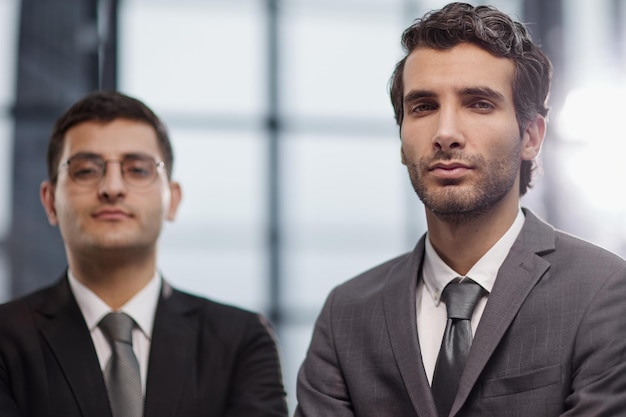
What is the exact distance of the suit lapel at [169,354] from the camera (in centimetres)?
216

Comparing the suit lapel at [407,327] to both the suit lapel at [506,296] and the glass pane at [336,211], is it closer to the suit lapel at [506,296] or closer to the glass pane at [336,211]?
the suit lapel at [506,296]

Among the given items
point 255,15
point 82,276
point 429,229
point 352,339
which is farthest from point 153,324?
point 255,15

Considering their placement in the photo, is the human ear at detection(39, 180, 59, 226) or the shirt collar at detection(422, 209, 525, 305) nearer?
the shirt collar at detection(422, 209, 525, 305)

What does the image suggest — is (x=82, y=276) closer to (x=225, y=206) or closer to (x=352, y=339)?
(x=352, y=339)

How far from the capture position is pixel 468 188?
1.82m

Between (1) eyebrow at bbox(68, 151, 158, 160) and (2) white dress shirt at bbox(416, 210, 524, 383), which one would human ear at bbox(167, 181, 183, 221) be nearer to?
(1) eyebrow at bbox(68, 151, 158, 160)

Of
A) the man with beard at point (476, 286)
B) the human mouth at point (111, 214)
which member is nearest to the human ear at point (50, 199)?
the human mouth at point (111, 214)

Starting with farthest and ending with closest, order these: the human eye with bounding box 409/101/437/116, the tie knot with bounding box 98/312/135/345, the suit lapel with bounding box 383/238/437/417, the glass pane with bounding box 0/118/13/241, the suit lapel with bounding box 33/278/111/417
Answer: the glass pane with bounding box 0/118/13/241 → the tie knot with bounding box 98/312/135/345 → the suit lapel with bounding box 33/278/111/417 → the human eye with bounding box 409/101/437/116 → the suit lapel with bounding box 383/238/437/417

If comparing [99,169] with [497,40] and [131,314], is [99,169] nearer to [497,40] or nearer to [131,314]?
[131,314]

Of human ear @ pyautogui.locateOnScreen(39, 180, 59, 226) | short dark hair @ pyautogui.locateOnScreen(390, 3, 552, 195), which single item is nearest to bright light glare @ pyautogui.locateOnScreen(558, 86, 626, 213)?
short dark hair @ pyautogui.locateOnScreen(390, 3, 552, 195)

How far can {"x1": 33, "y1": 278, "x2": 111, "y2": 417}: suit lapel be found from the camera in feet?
6.95

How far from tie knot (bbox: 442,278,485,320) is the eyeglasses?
2.86ft

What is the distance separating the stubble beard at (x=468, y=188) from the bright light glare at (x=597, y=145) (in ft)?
8.46

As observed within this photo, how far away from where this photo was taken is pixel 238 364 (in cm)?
227
